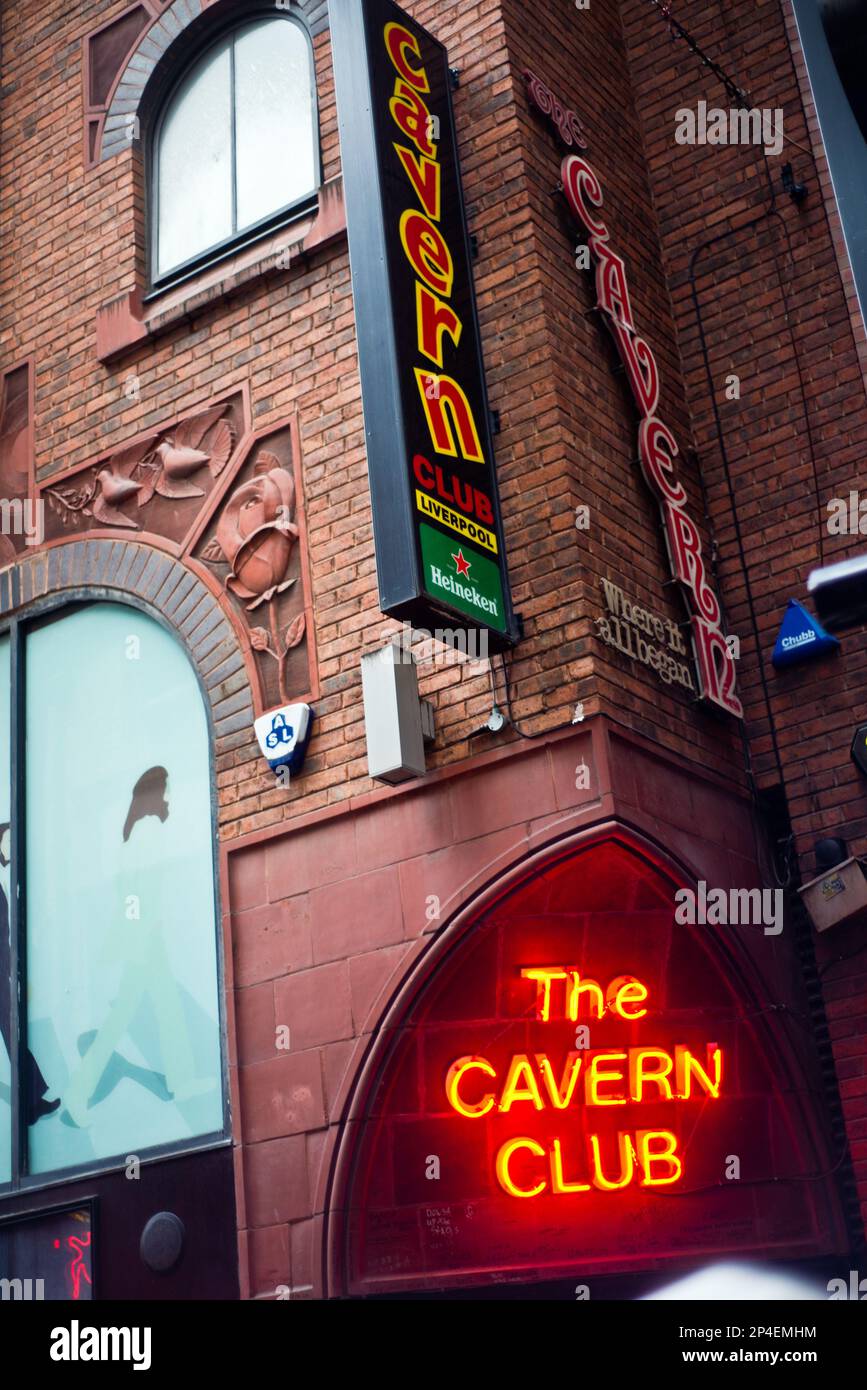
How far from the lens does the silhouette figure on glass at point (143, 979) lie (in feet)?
26.7

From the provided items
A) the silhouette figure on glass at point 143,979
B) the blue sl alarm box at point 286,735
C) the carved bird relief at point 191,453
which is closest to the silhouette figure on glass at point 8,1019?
the silhouette figure on glass at point 143,979

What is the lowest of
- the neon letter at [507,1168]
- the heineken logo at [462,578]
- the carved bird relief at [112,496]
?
the neon letter at [507,1168]

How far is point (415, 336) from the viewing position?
7398mm

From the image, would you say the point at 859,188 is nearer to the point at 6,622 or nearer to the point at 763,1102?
the point at 763,1102

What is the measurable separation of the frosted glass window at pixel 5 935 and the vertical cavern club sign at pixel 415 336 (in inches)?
138

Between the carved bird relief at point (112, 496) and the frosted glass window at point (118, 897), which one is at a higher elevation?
the carved bird relief at point (112, 496)

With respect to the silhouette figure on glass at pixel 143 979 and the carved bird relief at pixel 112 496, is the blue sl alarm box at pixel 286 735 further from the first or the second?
the carved bird relief at pixel 112 496

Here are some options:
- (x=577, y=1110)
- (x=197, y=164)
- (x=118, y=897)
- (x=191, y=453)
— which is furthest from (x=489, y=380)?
(x=577, y=1110)

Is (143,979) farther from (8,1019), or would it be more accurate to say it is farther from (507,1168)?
(507,1168)

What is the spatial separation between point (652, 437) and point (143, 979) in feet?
13.1

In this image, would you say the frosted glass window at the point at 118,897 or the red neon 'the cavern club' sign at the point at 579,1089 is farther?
the frosted glass window at the point at 118,897

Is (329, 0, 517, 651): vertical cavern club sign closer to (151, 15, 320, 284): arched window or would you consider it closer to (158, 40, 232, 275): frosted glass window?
(151, 15, 320, 284): arched window

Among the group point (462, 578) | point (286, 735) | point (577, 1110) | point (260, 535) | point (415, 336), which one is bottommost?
point (577, 1110)
